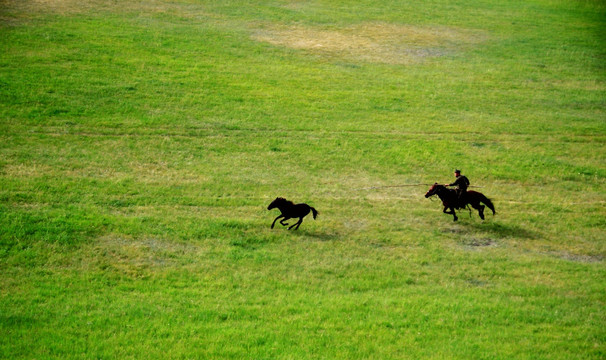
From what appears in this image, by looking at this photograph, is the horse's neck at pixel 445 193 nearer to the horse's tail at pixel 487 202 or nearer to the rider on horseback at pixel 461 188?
the rider on horseback at pixel 461 188

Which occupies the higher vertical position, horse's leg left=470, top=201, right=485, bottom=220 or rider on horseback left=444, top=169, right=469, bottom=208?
rider on horseback left=444, top=169, right=469, bottom=208

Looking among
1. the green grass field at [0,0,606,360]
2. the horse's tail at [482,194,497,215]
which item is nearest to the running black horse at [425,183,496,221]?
the horse's tail at [482,194,497,215]

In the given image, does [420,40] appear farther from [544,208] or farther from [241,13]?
[544,208]

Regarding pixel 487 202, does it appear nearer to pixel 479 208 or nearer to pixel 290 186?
pixel 479 208

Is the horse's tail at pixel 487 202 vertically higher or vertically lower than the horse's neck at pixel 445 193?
lower

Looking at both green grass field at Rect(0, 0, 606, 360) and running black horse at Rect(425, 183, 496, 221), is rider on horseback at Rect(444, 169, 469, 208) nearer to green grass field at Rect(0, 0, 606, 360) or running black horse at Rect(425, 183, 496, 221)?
running black horse at Rect(425, 183, 496, 221)

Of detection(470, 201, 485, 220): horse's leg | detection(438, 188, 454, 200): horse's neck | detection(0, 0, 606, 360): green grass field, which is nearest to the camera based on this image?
Answer: detection(0, 0, 606, 360): green grass field

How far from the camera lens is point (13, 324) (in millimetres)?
15352

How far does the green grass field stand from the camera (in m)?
15.9

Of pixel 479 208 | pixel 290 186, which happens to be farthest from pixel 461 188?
pixel 290 186

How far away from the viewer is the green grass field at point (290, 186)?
15.9 metres

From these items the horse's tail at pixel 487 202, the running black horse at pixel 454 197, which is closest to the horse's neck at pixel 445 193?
the running black horse at pixel 454 197

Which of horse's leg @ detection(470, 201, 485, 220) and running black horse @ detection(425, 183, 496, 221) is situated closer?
running black horse @ detection(425, 183, 496, 221)

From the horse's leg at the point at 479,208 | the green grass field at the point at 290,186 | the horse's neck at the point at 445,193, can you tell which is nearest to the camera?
the green grass field at the point at 290,186
